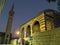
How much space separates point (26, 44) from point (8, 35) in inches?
785

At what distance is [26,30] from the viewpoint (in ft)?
76.6

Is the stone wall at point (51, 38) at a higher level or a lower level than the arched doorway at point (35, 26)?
lower

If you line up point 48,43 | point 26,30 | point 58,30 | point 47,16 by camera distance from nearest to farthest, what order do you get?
point 58,30
point 48,43
point 47,16
point 26,30

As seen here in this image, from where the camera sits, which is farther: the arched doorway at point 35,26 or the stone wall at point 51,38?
the arched doorway at point 35,26

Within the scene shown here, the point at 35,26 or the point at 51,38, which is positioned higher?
the point at 35,26

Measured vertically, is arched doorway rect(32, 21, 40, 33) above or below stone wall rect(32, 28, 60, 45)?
above

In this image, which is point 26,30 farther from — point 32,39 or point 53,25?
point 32,39

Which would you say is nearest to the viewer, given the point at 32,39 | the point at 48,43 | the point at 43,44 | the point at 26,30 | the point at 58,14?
the point at 48,43

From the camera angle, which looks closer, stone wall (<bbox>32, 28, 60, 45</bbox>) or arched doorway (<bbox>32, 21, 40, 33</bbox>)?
stone wall (<bbox>32, 28, 60, 45</bbox>)

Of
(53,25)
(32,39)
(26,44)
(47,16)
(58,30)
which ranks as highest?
(47,16)

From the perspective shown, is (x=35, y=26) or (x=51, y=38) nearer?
(x=51, y=38)

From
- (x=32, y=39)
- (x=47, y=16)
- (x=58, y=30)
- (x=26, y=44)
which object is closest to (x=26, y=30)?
(x=47, y=16)

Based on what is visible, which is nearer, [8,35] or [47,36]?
[47,36]

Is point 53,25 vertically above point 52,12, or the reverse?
point 52,12
